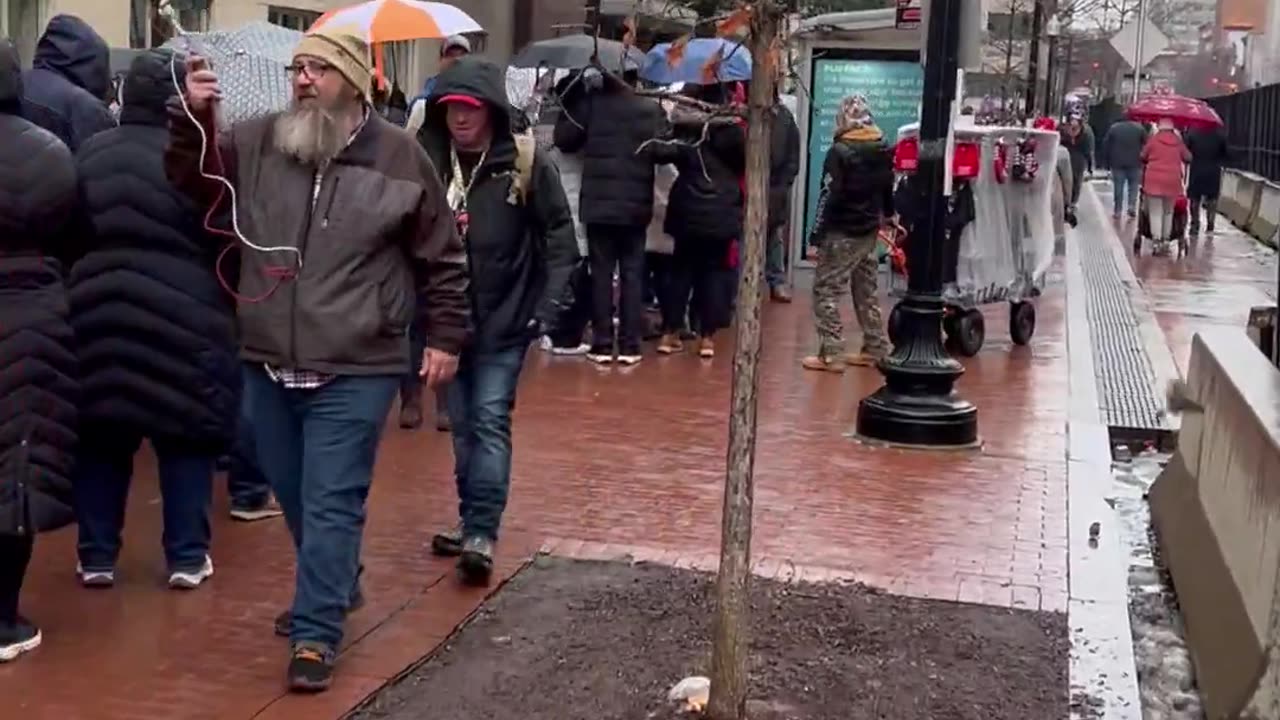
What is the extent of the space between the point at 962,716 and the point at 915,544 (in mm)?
2125

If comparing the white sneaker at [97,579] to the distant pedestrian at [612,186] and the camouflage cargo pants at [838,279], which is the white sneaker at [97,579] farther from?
the camouflage cargo pants at [838,279]

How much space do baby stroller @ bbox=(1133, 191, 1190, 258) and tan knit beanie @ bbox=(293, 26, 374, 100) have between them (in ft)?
65.2

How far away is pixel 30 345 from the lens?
5.23 m

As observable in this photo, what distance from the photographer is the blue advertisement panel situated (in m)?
16.6

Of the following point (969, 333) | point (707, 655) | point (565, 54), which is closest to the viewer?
point (707, 655)

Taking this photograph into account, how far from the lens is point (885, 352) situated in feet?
40.5

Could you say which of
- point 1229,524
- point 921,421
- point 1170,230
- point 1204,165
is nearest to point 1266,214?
point 1204,165

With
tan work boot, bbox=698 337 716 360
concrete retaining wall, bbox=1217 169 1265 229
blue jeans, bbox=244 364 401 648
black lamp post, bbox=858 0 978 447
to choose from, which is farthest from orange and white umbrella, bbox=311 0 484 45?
concrete retaining wall, bbox=1217 169 1265 229

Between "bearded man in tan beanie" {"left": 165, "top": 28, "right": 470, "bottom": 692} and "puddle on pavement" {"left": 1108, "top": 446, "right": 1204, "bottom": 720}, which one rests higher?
"bearded man in tan beanie" {"left": 165, "top": 28, "right": 470, "bottom": 692}

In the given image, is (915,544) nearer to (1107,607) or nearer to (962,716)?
(1107,607)

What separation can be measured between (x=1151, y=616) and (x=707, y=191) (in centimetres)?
557

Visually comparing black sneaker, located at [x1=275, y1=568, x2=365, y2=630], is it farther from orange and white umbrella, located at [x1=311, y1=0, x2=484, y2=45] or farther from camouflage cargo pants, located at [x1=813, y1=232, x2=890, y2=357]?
camouflage cargo pants, located at [x1=813, y1=232, x2=890, y2=357]

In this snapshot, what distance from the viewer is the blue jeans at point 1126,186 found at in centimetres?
2970

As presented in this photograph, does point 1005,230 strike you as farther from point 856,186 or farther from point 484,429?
point 484,429
